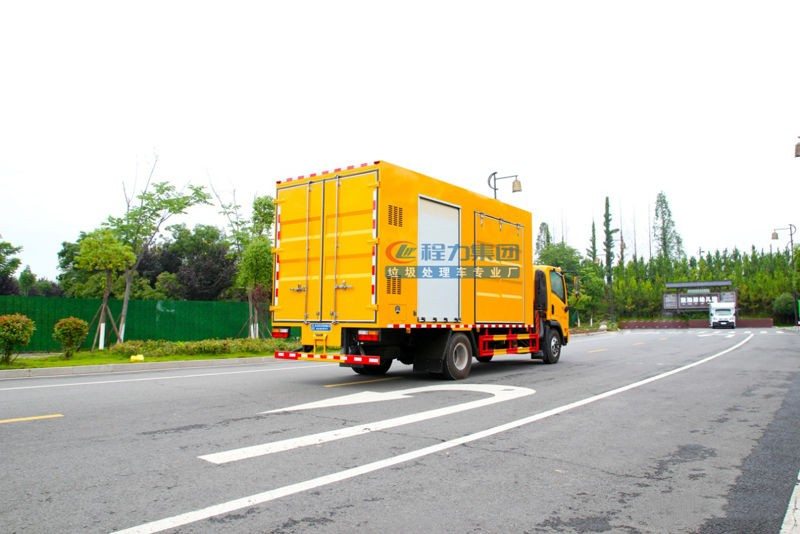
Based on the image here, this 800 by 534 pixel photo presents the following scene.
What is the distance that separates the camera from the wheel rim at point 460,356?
1145 centimetres

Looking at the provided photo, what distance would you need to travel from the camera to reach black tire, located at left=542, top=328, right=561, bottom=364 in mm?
15375

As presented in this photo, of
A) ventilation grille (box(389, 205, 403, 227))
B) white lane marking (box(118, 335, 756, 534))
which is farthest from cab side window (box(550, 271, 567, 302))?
white lane marking (box(118, 335, 756, 534))

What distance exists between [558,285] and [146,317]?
53.7ft

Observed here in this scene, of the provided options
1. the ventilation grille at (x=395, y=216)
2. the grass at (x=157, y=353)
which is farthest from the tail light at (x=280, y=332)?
the grass at (x=157, y=353)

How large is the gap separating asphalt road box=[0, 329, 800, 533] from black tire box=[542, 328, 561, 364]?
18.2ft

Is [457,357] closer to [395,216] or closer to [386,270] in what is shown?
[386,270]

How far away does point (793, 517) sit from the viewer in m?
3.93

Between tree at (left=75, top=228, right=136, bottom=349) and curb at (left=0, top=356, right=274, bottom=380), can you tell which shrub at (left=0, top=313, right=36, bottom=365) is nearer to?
curb at (left=0, top=356, right=274, bottom=380)

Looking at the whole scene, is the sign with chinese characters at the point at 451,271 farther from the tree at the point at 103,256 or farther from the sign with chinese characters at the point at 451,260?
the tree at the point at 103,256

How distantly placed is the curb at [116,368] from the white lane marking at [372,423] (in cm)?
823

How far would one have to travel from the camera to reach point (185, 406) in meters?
7.96

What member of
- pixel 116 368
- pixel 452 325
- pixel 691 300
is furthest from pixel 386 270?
pixel 691 300

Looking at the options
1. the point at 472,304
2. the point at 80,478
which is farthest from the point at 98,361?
the point at 80,478

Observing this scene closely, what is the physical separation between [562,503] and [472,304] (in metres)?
7.85
